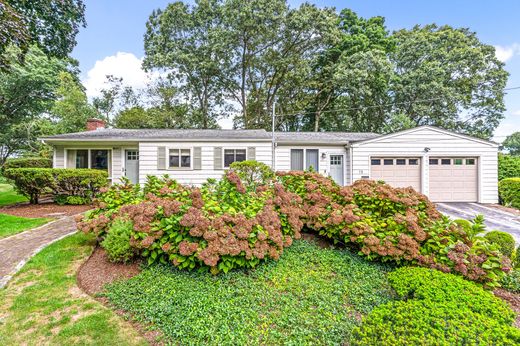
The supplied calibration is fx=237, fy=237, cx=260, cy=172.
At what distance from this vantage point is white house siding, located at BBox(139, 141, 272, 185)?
10133 millimetres

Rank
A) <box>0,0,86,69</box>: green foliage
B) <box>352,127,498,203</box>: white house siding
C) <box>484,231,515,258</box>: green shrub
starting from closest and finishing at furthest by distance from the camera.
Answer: <box>484,231,515,258</box>: green shrub → <box>0,0,86,69</box>: green foliage → <box>352,127,498,203</box>: white house siding

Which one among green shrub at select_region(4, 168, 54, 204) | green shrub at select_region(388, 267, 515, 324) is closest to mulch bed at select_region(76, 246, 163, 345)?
green shrub at select_region(388, 267, 515, 324)

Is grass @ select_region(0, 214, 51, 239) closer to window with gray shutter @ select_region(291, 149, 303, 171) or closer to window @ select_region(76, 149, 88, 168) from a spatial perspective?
window @ select_region(76, 149, 88, 168)

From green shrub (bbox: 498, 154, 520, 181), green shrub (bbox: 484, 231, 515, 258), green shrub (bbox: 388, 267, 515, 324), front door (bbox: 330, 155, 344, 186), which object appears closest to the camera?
green shrub (bbox: 388, 267, 515, 324)

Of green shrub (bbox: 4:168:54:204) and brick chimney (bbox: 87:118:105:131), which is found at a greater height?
brick chimney (bbox: 87:118:105:131)

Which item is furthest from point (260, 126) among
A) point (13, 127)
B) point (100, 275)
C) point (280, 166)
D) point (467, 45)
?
point (13, 127)

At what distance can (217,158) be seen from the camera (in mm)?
→ 10367

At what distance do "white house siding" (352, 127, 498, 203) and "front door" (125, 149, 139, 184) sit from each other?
9.81 m

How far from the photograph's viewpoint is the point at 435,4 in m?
12.1

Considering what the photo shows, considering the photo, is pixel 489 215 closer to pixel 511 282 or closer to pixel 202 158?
pixel 511 282

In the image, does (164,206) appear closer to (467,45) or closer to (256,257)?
(256,257)

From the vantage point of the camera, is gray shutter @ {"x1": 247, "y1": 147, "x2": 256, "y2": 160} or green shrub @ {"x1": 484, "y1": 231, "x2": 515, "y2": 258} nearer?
green shrub @ {"x1": 484, "y1": 231, "x2": 515, "y2": 258}

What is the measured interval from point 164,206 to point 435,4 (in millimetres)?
16289

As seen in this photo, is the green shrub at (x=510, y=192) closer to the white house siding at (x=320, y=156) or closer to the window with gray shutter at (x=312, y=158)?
the white house siding at (x=320, y=156)
